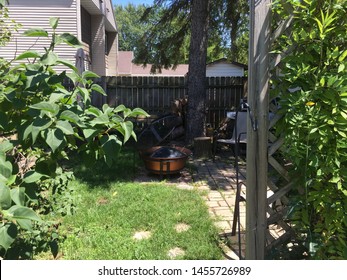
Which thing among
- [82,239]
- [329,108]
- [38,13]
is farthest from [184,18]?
[329,108]

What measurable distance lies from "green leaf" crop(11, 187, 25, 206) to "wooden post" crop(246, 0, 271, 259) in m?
1.44

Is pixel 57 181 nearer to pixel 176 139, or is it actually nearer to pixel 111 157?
pixel 111 157

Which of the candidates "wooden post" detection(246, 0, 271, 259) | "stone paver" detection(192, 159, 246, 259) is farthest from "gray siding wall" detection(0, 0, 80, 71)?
"wooden post" detection(246, 0, 271, 259)

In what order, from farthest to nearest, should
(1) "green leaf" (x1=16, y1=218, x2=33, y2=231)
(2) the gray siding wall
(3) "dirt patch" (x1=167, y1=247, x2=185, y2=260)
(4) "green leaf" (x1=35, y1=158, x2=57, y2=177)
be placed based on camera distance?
(2) the gray siding wall, (3) "dirt patch" (x1=167, y1=247, x2=185, y2=260), (4) "green leaf" (x1=35, y1=158, x2=57, y2=177), (1) "green leaf" (x1=16, y1=218, x2=33, y2=231)

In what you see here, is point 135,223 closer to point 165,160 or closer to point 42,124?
point 165,160

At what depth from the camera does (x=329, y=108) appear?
1.83 metres

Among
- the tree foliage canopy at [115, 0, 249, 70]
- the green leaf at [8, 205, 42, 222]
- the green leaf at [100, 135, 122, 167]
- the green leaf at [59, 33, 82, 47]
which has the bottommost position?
the green leaf at [8, 205, 42, 222]

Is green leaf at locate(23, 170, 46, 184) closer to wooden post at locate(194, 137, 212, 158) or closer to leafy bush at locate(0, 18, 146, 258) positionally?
leafy bush at locate(0, 18, 146, 258)

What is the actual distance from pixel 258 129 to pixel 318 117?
0.42 metres

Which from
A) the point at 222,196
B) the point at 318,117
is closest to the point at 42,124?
the point at 318,117

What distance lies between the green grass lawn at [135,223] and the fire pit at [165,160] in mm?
263

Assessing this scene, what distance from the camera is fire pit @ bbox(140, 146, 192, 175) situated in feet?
18.2

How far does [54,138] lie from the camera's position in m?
1.22
